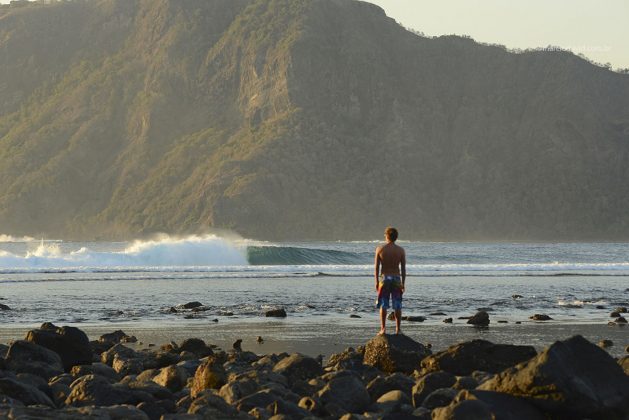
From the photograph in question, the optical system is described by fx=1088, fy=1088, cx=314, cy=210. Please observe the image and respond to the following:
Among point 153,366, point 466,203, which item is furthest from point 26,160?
point 153,366

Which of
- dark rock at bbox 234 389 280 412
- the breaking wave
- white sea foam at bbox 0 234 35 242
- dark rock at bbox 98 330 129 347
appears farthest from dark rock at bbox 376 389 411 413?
white sea foam at bbox 0 234 35 242

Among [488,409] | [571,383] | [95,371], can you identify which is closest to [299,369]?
[95,371]

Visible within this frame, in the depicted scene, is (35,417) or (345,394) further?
(345,394)

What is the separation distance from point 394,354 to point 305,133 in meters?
120

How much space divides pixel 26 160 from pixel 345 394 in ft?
453

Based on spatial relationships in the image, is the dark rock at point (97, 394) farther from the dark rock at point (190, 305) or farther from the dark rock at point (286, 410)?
the dark rock at point (190, 305)

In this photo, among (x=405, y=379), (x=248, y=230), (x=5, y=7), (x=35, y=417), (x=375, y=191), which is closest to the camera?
(x=35, y=417)

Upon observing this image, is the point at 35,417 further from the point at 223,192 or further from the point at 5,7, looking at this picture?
the point at 5,7

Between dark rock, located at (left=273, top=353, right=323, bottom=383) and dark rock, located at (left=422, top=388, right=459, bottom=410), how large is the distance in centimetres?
233

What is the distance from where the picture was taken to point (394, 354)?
12.6 meters

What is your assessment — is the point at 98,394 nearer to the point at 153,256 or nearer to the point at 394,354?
the point at 394,354

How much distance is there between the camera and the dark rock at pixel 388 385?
34.7 feet

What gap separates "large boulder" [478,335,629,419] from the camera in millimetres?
8320

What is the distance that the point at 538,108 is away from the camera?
142375mm
